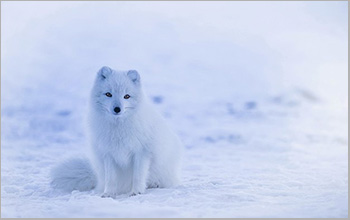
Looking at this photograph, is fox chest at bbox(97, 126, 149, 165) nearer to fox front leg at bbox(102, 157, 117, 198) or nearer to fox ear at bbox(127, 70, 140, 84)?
fox front leg at bbox(102, 157, 117, 198)

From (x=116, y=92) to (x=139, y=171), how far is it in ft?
2.45

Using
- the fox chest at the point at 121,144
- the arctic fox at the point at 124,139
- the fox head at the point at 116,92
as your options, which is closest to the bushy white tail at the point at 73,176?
the arctic fox at the point at 124,139

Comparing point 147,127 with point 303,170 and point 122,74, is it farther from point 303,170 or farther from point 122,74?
point 303,170

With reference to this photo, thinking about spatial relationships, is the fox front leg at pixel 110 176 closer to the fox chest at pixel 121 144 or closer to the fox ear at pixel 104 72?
the fox chest at pixel 121 144

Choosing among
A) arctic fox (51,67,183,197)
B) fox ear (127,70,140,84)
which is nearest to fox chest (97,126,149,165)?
arctic fox (51,67,183,197)

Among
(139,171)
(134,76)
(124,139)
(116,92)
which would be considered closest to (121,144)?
(124,139)

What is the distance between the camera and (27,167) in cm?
578

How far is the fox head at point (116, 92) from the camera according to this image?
3.76 metres

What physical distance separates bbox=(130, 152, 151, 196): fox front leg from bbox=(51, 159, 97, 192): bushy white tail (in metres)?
0.54

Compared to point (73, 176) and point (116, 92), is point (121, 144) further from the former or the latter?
point (73, 176)

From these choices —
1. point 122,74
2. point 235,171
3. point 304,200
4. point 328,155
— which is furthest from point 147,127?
point 328,155

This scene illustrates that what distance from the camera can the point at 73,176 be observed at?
4320 millimetres

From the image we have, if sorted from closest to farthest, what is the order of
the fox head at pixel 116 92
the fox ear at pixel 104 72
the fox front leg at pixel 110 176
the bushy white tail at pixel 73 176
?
the fox head at pixel 116 92
the fox ear at pixel 104 72
the fox front leg at pixel 110 176
the bushy white tail at pixel 73 176

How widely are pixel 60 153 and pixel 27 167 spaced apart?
147 cm
